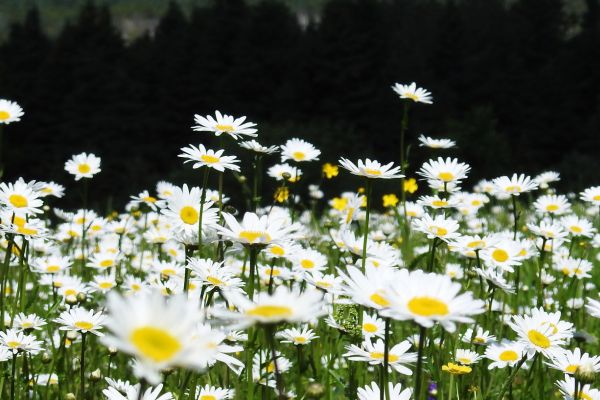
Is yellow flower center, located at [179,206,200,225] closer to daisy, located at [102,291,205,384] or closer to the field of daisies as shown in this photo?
the field of daisies

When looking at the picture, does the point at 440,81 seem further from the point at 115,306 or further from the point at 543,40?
the point at 115,306

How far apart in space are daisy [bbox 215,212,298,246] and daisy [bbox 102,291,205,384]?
57 centimetres

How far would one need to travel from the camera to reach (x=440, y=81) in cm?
3142

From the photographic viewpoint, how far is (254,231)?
4.16ft

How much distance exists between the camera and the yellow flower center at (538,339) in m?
1.35

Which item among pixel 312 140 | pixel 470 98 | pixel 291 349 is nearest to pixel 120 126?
pixel 312 140

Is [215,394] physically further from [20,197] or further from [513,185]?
[513,185]

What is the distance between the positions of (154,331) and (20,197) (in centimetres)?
124

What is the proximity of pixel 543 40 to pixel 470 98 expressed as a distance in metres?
5.60

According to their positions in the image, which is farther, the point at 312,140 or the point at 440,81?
the point at 440,81

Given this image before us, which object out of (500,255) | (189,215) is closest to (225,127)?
(189,215)

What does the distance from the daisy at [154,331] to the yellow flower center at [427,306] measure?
34 centimetres

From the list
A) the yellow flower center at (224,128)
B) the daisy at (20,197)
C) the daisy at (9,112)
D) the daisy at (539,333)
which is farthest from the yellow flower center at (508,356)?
the daisy at (9,112)

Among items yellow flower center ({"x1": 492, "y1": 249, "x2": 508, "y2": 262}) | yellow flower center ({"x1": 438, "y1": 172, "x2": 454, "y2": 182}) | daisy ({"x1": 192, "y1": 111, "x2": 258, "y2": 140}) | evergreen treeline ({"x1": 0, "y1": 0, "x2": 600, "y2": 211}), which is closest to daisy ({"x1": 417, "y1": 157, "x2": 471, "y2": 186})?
yellow flower center ({"x1": 438, "y1": 172, "x2": 454, "y2": 182})
